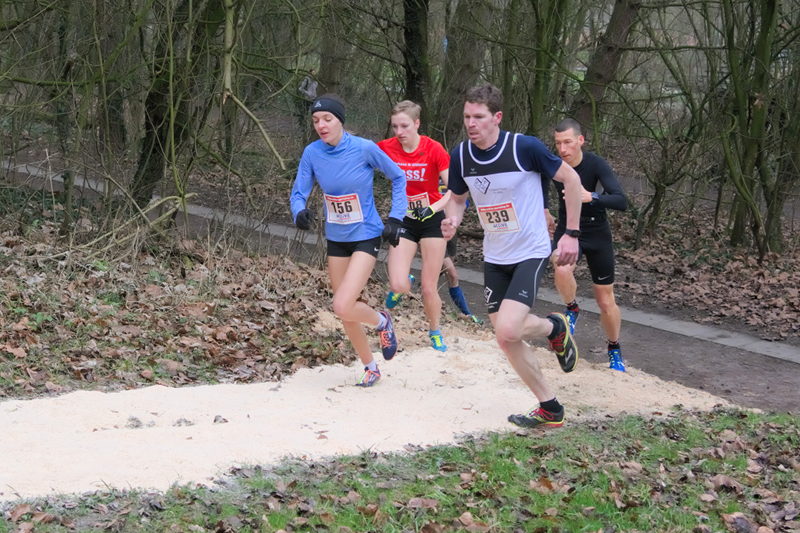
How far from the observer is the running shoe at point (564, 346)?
21.2 ft

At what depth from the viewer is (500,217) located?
609 centimetres

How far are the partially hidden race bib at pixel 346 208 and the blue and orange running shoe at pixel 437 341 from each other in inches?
77.7

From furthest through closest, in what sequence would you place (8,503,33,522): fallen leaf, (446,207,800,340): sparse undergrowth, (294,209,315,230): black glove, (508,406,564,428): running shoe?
(446,207,800,340): sparse undergrowth, (294,209,315,230): black glove, (508,406,564,428): running shoe, (8,503,33,522): fallen leaf

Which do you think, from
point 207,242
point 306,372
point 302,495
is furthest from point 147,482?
point 207,242

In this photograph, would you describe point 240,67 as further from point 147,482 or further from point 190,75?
point 147,482

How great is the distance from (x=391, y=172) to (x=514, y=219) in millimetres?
1125

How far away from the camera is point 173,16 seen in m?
11.0

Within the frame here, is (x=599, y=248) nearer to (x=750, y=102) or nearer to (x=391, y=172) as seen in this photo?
(x=391, y=172)

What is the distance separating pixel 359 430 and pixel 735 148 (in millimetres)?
11280

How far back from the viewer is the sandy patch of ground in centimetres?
482

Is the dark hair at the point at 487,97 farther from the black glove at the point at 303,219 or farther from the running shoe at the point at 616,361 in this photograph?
the running shoe at the point at 616,361

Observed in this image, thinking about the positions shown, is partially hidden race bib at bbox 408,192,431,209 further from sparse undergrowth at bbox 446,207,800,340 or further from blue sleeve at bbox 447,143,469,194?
sparse undergrowth at bbox 446,207,800,340

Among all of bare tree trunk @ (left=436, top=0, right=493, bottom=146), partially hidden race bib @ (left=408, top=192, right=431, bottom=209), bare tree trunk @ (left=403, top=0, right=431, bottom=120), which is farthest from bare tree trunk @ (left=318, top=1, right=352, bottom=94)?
partially hidden race bib @ (left=408, top=192, right=431, bottom=209)

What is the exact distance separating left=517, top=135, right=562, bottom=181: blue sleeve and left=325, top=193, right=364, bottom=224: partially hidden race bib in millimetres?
1323
